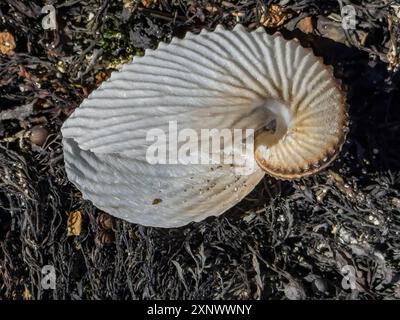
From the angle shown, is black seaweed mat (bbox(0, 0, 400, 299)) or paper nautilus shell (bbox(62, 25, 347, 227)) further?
black seaweed mat (bbox(0, 0, 400, 299))

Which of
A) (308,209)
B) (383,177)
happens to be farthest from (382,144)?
(308,209)

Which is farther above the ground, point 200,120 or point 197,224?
point 200,120

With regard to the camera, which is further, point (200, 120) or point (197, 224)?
point (197, 224)

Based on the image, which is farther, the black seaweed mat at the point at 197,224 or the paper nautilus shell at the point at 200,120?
the black seaweed mat at the point at 197,224
